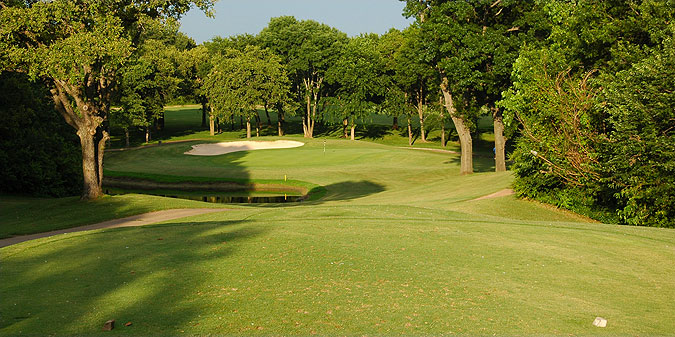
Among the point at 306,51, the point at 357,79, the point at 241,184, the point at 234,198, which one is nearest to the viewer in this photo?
the point at 234,198

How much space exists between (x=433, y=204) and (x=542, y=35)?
2087cm

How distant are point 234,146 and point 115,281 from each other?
63149 mm

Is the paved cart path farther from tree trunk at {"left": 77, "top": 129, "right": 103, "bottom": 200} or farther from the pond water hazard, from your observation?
the pond water hazard

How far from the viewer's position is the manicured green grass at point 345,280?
8703mm

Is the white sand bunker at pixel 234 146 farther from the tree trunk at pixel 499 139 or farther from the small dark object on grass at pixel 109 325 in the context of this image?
the small dark object on grass at pixel 109 325

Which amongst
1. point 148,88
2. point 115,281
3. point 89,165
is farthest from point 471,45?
point 148,88

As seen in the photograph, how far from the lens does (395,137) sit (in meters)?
96.9

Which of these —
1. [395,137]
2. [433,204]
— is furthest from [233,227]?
[395,137]

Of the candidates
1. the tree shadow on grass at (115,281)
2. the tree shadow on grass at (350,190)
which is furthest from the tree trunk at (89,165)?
the tree shadow on grass at (115,281)

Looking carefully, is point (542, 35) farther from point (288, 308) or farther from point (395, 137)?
point (395, 137)

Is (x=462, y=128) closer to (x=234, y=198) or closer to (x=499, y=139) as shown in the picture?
(x=499, y=139)

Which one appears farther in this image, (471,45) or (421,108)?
(421,108)

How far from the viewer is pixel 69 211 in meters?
29.4

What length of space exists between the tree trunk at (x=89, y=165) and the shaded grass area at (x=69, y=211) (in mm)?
555
